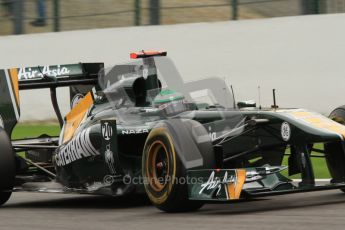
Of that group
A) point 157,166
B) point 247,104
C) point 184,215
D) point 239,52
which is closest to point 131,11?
point 239,52

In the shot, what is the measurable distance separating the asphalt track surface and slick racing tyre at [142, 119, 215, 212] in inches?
4.9

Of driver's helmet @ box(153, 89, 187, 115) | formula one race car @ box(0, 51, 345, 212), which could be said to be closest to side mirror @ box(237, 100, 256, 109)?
formula one race car @ box(0, 51, 345, 212)

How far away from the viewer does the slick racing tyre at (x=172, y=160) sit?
7609 mm

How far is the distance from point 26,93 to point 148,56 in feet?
30.7

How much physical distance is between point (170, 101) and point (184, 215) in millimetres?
1460

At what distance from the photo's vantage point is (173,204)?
773 cm

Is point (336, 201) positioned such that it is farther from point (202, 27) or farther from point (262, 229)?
point (202, 27)

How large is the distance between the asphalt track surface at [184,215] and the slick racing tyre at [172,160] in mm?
125

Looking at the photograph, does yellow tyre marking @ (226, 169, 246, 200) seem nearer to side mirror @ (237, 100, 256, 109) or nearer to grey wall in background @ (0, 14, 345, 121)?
side mirror @ (237, 100, 256, 109)

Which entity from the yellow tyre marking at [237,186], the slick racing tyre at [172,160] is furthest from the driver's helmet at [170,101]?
the yellow tyre marking at [237,186]

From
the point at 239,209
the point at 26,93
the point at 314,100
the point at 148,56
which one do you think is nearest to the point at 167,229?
the point at 239,209

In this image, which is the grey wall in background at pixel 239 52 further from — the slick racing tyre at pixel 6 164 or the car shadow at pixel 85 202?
the slick racing tyre at pixel 6 164

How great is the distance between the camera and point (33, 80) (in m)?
10.1

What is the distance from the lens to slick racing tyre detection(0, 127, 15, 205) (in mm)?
9094
